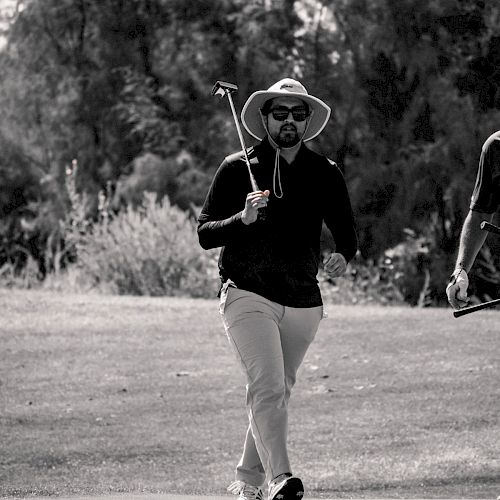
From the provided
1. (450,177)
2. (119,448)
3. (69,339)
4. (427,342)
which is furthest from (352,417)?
(450,177)

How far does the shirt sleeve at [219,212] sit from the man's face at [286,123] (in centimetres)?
28

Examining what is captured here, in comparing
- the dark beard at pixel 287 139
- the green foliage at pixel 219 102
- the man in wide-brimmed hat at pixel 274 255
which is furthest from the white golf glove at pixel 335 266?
the green foliage at pixel 219 102

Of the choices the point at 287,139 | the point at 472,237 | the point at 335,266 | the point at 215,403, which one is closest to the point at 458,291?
the point at 472,237

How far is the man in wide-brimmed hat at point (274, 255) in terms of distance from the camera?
6.13 metres

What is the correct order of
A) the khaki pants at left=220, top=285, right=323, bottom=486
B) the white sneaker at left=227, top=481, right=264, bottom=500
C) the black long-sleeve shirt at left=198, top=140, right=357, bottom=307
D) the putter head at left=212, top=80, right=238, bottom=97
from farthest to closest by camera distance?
the putter head at left=212, top=80, right=238, bottom=97 < the white sneaker at left=227, top=481, right=264, bottom=500 < the black long-sleeve shirt at left=198, top=140, right=357, bottom=307 < the khaki pants at left=220, top=285, right=323, bottom=486

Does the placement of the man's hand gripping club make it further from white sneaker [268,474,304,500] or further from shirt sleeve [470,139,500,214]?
white sneaker [268,474,304,500]

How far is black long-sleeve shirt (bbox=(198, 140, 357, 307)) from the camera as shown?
20.4 ft

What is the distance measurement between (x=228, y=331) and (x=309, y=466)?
11.3 ft

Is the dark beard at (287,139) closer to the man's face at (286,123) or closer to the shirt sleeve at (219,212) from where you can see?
the man's face at (286,123)

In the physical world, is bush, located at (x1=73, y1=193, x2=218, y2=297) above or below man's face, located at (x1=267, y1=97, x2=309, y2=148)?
below

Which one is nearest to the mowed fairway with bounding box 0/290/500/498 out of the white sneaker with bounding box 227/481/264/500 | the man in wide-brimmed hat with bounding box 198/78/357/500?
the white sneaker with bounding box 227/481/264/500

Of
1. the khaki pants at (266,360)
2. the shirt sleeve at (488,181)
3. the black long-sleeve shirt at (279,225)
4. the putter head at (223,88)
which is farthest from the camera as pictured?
the putter head at (223,88)

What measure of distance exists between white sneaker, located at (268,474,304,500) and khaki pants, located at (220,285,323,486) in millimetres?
98

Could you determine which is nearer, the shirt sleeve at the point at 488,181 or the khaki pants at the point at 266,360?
the shirt sleeve at the point at 488,181
